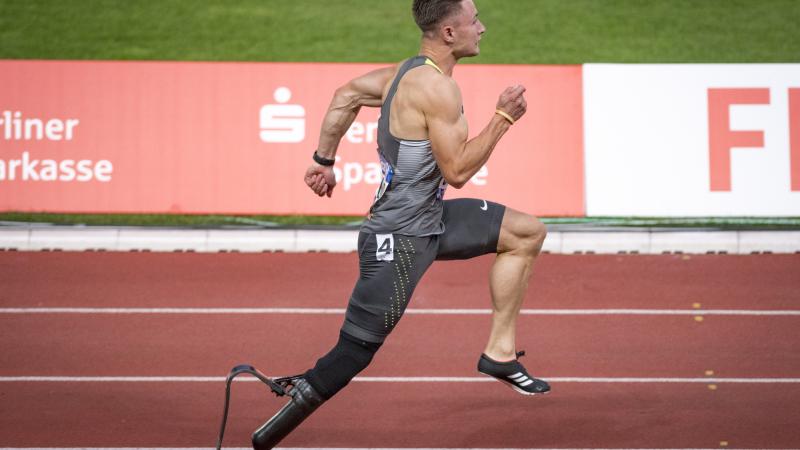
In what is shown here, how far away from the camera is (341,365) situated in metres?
5.29

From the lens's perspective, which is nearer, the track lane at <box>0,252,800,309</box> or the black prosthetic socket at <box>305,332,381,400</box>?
the black prosthetic socket at <box>305,332,381,400</box>

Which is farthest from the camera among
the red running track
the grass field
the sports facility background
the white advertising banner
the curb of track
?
the grass field

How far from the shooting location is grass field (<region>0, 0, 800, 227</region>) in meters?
16.5

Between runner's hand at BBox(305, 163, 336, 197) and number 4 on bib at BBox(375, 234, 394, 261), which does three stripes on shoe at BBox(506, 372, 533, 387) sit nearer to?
number 4 on bib at BBox(375, 234, 394, 261)

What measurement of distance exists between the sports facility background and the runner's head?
214 cm

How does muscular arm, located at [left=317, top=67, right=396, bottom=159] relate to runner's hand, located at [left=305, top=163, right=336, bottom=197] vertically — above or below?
above

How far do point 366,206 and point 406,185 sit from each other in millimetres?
6807

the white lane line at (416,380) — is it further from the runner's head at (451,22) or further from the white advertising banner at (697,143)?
the white advertising banner at (697,143)

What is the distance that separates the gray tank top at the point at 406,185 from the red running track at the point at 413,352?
4.77 ft

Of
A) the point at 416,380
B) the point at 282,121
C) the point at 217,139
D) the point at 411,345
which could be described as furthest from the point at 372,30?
the point at 416,380

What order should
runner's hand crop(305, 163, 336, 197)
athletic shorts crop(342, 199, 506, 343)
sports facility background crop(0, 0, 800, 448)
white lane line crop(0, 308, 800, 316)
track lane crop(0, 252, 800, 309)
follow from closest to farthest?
1. athletic shorts crop(342, 199, 506, 343)
2. runner's hand crop(305, 163, 336, 197)
3. sports facility background crop(0, 0, 800, 448)
4. white lane line crop(0, 308, 800, 316)
5. track lane crop(0, 252, 800, 309)

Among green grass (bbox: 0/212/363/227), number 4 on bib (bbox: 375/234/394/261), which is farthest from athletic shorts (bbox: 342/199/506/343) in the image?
green grass (bbox: 0/212/363/227)

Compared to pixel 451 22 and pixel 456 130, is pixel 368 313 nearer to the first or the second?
pixel 456 130

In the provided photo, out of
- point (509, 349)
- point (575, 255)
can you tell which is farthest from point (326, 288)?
point (509, 349)
